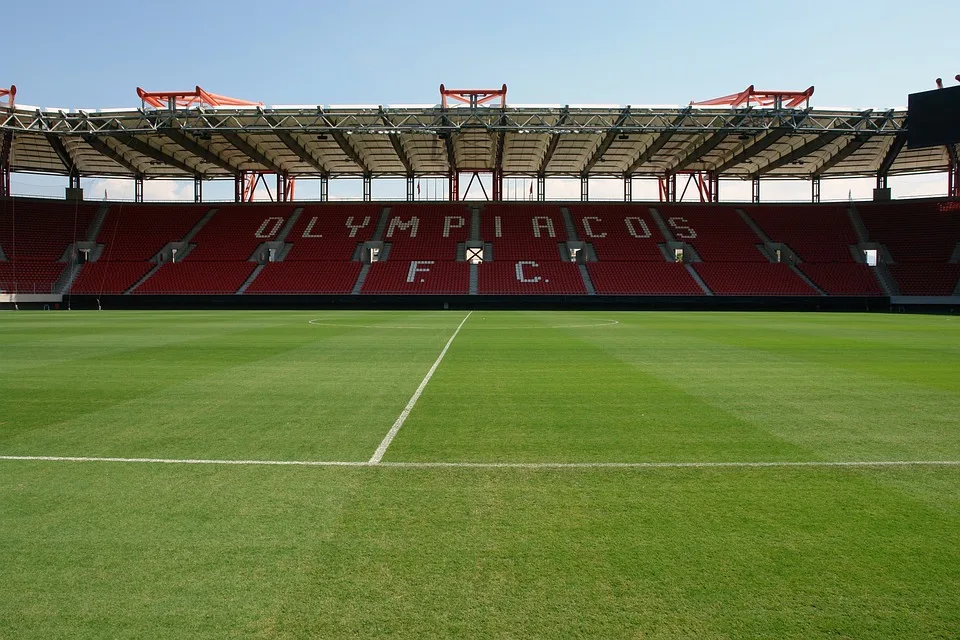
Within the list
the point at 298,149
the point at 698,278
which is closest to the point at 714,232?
the point at 698,278

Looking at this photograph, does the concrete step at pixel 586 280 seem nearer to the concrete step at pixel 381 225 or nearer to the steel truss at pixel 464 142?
the steel truss at pixel 464 142

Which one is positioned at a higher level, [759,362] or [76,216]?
[76,216]

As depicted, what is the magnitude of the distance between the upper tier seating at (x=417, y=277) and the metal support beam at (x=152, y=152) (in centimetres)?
1644

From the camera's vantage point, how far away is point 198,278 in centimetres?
4509

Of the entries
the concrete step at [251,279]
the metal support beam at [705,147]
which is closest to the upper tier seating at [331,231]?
the concrete step at [251,279]

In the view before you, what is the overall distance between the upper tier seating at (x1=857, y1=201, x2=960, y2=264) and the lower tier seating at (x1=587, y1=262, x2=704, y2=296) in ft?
50.8

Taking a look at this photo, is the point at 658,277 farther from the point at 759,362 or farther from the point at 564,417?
the point at 564,417

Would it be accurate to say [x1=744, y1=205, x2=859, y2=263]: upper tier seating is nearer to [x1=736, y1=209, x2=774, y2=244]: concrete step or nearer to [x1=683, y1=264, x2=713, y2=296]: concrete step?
[x1=736, y1=209, x2=774, y2=244]: concrete step

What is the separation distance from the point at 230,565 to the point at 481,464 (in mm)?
2692

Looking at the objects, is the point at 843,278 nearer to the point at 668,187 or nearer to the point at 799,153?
the point at 799,153

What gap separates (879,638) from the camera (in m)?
3.12

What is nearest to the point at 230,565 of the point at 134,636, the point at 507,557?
the point at 134,636

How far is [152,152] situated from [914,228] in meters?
54.1

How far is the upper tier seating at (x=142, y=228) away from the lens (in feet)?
159
